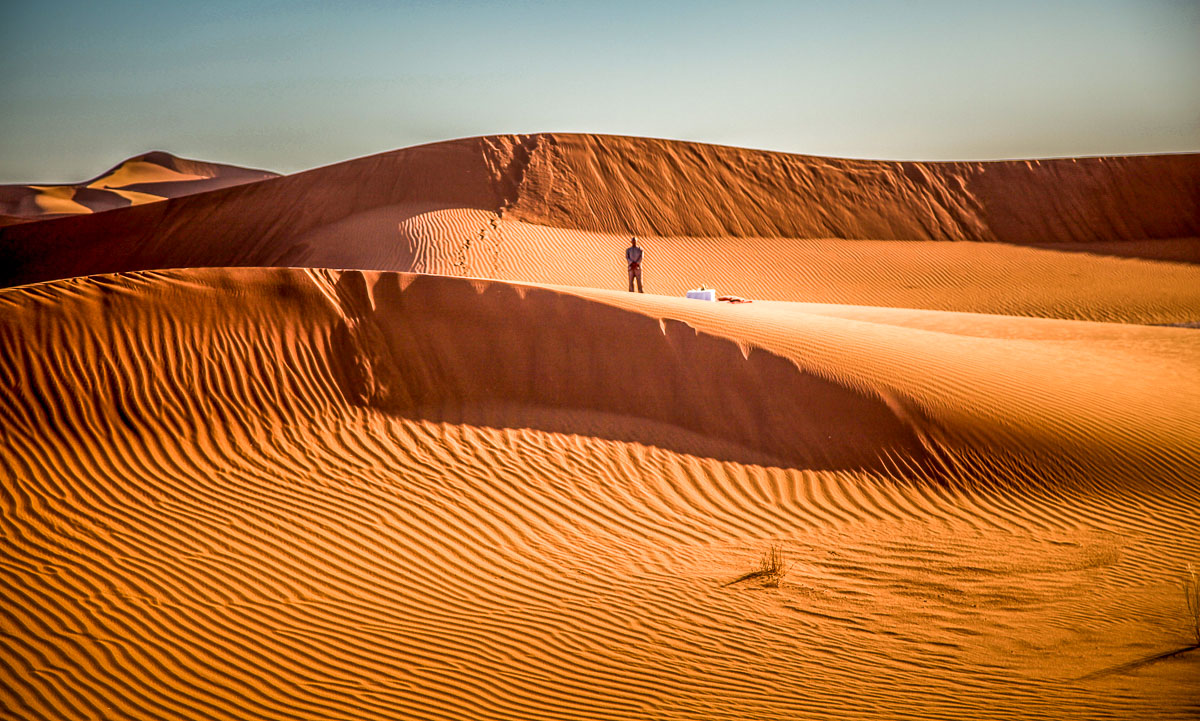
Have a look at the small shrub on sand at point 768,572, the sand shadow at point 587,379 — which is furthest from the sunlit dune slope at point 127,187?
the small shrub on sand at point 768,572

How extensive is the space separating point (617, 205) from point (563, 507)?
1043 inches

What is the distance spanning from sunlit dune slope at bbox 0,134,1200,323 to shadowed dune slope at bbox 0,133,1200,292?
89mm

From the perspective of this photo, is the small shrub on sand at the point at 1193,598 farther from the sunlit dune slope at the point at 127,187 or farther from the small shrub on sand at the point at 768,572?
the sunlit dune slope at the point at 127,187

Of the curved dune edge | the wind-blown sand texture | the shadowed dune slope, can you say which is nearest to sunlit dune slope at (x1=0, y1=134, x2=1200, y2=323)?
the shadowed dune slope

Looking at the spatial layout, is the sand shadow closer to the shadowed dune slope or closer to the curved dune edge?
the curved dune edge

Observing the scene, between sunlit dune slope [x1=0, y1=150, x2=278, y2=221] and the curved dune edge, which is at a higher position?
sunlit dune slope [x1=0, y1=150, x2=278, y2=221]

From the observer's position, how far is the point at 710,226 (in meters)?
34.3

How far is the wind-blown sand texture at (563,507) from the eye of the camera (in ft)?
17.6

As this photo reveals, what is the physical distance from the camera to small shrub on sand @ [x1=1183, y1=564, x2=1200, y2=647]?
5955 millimetres

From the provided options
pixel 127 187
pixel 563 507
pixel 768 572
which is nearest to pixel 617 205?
pixel 563 507

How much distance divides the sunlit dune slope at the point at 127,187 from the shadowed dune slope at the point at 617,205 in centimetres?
2290

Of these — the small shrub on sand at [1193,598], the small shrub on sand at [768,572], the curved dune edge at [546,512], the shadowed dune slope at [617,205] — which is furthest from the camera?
the shadowed dune slope at [617,205]

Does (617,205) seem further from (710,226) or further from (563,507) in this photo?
(563,507)

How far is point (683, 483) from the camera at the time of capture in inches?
371
